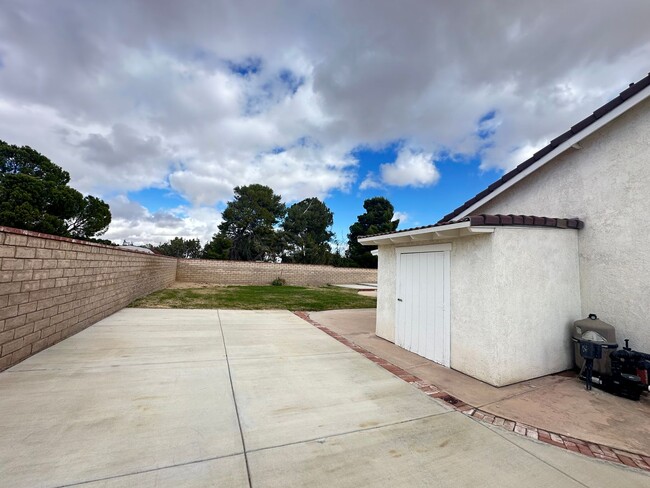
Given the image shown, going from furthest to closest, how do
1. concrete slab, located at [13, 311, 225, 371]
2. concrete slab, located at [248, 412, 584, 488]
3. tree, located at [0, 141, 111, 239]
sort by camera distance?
tree, located at [0, 141, 111, 239], concrete slab, located at [13, 311, 225, 371], concrete slab, located at [248, 412, 584, 488]

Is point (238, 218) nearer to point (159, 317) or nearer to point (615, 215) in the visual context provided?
point (159, 317)

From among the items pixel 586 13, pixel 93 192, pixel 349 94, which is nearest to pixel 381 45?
pixel 349 94

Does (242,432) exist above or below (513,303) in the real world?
below

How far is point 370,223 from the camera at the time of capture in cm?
3406

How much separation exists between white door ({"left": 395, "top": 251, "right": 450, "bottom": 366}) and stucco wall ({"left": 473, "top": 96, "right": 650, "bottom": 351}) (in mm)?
2589

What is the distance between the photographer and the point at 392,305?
21.5 feet

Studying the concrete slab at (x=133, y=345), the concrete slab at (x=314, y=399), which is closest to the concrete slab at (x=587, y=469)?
the concrete slab at (x=314, y=399)

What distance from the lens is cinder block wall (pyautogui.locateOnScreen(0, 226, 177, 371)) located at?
3.92 meters

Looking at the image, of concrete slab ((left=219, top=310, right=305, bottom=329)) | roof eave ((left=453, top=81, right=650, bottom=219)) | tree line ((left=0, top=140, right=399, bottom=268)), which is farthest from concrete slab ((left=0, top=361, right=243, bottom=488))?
tree line ((left=0, top=140, right=399, bottom=268))

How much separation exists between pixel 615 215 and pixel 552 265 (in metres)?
1.35

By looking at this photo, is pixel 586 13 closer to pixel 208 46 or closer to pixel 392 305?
pixel 392 305

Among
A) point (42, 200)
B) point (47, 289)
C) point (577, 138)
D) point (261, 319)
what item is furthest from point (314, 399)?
point (42, 200)

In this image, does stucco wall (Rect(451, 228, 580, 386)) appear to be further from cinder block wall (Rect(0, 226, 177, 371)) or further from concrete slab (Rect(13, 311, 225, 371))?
cinder block wall (Rect(0, 226, 177, 371))

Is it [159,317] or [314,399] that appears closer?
[314,399]
